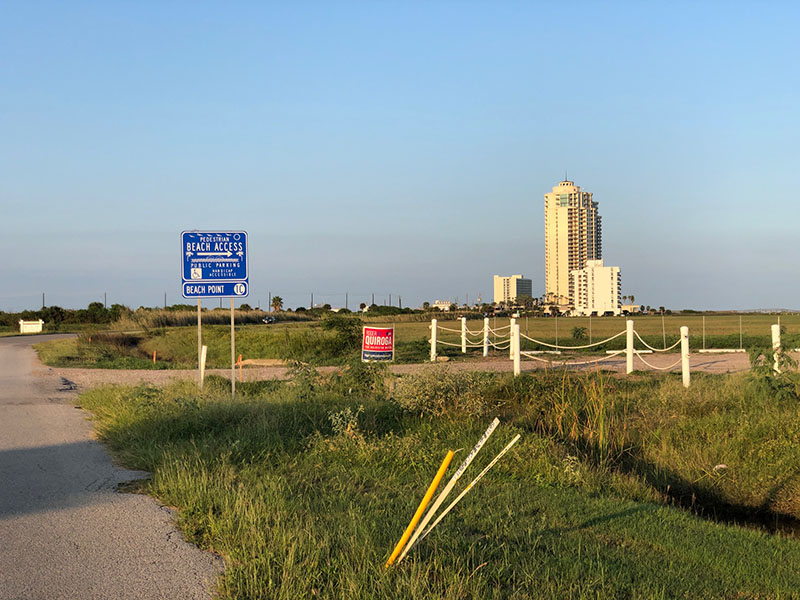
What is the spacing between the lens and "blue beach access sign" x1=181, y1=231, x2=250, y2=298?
15.0 m

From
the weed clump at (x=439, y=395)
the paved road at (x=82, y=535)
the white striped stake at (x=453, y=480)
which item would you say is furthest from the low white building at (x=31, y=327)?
the white striped stake at (x=453, y=480)

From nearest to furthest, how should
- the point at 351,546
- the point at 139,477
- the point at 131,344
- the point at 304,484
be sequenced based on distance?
the point at 351,546, the point at 304,484, the point at 139,477, the point at 131,344

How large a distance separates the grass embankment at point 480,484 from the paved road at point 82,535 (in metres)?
0.27

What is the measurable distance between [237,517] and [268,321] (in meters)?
72.0

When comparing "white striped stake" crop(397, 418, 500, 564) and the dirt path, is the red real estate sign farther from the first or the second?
"white striped stake" crop(397, 418, 500, 564)

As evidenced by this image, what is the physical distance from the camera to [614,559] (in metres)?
5.68

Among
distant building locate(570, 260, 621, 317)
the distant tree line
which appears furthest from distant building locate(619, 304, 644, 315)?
the distant tree line

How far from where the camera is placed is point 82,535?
6.30 meters

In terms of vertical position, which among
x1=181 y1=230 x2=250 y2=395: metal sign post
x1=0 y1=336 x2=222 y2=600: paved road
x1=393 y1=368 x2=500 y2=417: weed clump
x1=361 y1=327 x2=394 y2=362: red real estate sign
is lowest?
x1=0 y1=336 x2=222 y2=600: paved road

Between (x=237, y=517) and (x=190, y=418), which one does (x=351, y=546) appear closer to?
(x=237, y=517)

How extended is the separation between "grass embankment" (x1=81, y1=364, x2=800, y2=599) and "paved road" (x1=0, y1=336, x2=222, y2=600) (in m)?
0.27

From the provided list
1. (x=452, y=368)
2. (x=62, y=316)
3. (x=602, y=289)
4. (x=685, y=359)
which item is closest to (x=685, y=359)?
(x=685, y=359)

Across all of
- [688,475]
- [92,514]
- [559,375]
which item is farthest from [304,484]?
[559,375]

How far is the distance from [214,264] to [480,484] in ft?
28.9
